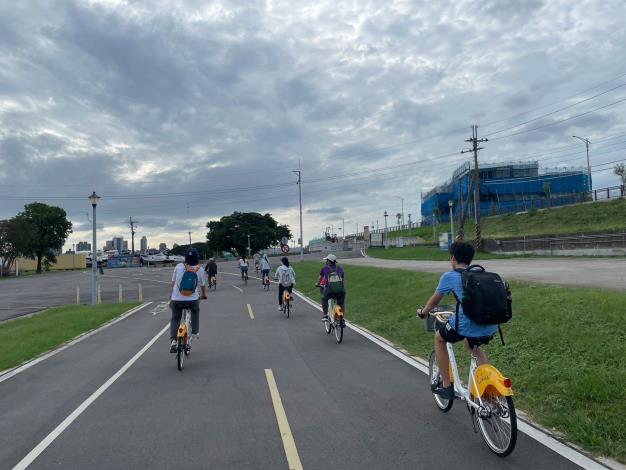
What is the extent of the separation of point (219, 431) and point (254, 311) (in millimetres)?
12399

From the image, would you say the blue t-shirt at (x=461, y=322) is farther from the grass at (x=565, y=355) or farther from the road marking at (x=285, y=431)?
the road marking at (x=285, y=431)

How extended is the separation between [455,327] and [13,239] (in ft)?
260

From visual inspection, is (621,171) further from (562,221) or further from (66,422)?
(66,422)

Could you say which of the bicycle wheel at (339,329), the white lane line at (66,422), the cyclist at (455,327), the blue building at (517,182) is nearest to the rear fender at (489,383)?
the cyclist at (455,327)

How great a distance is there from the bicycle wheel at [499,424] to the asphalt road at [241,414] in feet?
0.39

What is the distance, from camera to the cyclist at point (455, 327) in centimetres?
483

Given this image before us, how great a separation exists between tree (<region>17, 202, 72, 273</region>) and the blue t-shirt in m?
93.0

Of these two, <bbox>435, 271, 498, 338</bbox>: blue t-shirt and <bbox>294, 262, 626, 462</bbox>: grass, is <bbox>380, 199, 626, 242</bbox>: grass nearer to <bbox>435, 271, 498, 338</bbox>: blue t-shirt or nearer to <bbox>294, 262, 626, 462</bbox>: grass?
<bbox>294, 262, 626, 462</bbox>: grass

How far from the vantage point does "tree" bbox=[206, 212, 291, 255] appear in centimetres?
10675

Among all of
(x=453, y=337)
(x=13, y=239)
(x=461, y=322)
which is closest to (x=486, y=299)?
(x=461, y=322)

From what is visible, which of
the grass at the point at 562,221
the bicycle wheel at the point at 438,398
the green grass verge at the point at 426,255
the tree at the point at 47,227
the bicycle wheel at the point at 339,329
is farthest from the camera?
the tree at the point at 47,227

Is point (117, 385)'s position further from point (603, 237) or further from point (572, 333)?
point (603, 237)

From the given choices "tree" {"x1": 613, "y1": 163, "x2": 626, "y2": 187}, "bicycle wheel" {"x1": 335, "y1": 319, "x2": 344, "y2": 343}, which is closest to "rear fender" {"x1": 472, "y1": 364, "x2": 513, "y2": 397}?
"bicycle wheel" {"x1": 335, "y1": 319, "x2": 344, "y2": 343}

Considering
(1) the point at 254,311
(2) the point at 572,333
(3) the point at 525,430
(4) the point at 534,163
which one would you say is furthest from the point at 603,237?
(4) the point at 534,163
